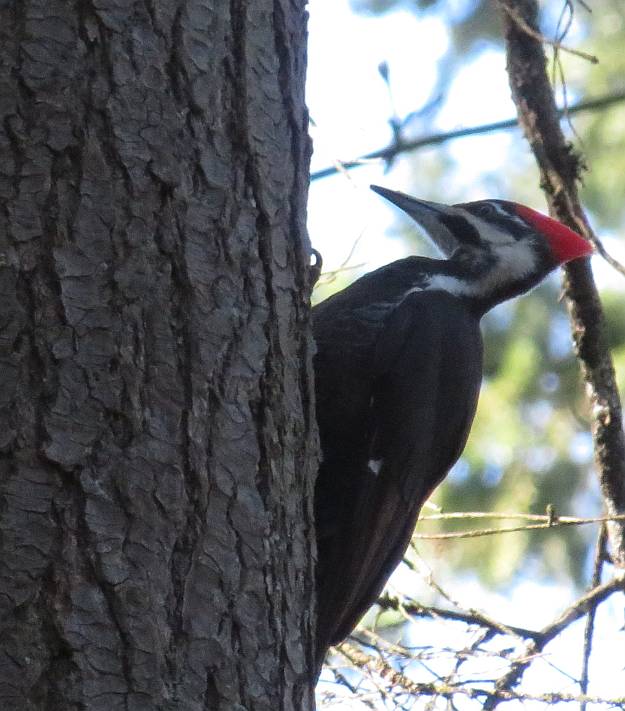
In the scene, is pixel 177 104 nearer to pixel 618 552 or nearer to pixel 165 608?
pixel 165 608

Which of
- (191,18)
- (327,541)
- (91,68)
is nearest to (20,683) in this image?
(91,68)

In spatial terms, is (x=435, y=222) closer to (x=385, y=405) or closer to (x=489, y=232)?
(x=489, y=232)

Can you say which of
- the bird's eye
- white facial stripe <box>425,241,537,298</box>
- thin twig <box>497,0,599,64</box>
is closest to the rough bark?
thin twig <box>497,0,599,64</box>

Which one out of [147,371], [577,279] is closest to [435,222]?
[577,279]

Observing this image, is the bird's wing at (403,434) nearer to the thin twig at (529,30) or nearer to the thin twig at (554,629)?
the thin twig at (554,629)

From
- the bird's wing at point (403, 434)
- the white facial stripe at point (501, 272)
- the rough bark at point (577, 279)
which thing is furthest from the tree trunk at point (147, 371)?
the white facial stripe at point (501, 272)

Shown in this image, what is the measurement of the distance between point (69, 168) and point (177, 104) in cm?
21

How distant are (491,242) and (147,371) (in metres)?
2.04

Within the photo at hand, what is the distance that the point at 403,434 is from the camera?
2.76m

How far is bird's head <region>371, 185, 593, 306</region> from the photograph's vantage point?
3326 millimetres

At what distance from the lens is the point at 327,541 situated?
2639 millimetres

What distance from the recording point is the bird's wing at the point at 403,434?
2.60 m

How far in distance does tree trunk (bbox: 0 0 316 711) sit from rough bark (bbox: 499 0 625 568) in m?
1.26

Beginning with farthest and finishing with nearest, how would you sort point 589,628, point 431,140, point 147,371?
point 431,140 → point 589,628 → point 147,371
